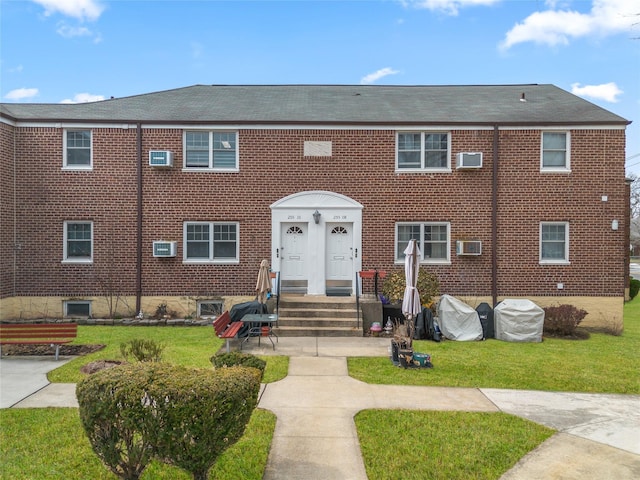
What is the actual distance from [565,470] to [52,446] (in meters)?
5.97

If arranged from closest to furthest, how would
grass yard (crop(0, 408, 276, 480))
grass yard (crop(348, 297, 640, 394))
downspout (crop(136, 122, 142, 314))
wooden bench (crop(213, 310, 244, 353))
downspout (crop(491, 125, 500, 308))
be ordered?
grass yard (crop(0, 408, 276, 480)), grass yard (crop(348, 297, 640, 394)), wooden bench (crop(213, 310, 244, 353)), downspout (crop(136, 122, 142, 314)), downspout (crop(491, 125, 500, 308))

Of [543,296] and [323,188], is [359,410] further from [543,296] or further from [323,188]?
[543,296]

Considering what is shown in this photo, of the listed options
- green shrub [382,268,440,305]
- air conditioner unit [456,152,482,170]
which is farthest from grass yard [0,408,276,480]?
air conditioner unit [456,152,482,170]

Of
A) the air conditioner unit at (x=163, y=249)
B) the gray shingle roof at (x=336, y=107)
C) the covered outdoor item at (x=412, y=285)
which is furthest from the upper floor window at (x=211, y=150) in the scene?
the covered outdoor item at (x=412, y=285)

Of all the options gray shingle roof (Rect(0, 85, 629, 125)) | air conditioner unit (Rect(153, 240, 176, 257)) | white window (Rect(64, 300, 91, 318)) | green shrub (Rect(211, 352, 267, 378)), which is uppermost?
gray shingle roof (Rect(0, 85, 629, 125))

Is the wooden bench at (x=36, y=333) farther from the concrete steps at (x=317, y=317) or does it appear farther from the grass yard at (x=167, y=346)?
the concrete steps at (x=317, y=317)

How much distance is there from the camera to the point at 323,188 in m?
14.0

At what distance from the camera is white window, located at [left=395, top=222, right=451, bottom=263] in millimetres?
14141

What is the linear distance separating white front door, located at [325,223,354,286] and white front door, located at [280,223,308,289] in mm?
786

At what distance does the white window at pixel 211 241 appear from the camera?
46.3ft

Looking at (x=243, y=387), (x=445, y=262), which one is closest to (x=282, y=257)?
(x=445, y=262)

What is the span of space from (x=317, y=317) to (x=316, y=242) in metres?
2.75

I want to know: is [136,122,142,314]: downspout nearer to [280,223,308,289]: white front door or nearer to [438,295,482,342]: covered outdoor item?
[280,223,308,289]: white front door

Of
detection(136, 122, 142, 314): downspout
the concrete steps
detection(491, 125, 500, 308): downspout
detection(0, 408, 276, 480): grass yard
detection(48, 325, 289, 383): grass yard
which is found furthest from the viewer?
detection(491, 125, 500, 308): downspout
